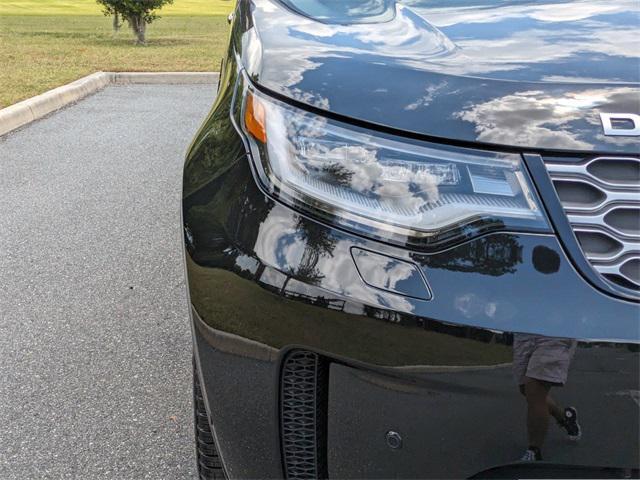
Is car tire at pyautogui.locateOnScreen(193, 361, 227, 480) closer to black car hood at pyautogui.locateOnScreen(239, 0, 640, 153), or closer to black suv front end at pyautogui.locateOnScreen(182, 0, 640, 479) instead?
black suv front end at pyautogui.locateOnScreen(182, 0, 640, 479)

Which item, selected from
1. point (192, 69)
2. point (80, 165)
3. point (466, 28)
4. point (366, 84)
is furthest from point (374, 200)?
point (192, 69)

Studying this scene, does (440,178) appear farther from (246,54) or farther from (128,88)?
(128,88)

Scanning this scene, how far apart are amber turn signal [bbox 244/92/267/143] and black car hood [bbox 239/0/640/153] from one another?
0.13 ft

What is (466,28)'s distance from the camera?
1607 mm

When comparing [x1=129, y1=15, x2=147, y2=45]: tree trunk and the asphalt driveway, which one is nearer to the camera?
the asphalt driveway

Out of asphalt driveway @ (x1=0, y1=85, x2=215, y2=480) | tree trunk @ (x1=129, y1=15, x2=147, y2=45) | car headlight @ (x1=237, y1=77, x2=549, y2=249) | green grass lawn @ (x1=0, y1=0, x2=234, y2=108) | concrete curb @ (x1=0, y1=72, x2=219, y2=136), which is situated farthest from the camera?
tree trunk @ (x1=129, y1=15, x2=147, y2=45)

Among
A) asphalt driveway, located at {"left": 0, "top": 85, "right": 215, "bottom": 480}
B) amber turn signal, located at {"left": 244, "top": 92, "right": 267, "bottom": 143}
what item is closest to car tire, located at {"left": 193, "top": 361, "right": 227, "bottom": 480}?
asphalt driveway, located at {"left": 0, "top": 85, "right": 215, "bottom": 480}

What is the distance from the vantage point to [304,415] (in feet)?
4.02

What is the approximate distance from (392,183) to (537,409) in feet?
1.44

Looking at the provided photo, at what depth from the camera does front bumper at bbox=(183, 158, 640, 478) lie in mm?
1070

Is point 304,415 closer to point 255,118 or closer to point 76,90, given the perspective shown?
point 255,118

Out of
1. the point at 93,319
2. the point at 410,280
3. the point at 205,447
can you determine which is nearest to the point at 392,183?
the point at 410,280

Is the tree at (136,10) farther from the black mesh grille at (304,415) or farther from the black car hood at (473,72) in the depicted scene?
the black mesh grille at (304,415)

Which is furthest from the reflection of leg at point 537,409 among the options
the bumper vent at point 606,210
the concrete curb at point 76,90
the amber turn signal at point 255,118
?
the concrete curb at point 76,90
